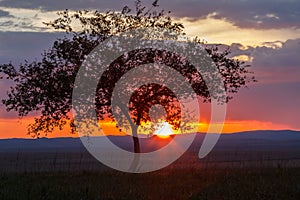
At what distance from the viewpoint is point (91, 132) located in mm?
37031

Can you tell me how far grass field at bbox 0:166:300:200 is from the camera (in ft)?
63.1

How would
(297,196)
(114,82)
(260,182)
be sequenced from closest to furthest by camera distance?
(297,196) → (260,182) → (114,82)

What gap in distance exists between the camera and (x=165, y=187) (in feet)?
72.4

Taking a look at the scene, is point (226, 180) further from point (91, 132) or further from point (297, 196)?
point (91, 132)

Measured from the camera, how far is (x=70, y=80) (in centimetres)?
3609

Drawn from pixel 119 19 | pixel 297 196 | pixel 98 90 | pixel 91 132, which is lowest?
pixel 297 196

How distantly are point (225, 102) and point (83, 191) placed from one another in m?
19.8

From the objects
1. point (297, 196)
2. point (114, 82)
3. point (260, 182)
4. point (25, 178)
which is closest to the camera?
point (297, 196)

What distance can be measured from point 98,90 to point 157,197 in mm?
18199

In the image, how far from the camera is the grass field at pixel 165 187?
19.2m

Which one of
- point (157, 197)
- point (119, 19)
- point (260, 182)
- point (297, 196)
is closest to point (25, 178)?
point (157, 197)

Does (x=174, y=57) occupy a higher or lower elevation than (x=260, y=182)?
higher

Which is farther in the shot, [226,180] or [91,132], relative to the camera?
[91,132]

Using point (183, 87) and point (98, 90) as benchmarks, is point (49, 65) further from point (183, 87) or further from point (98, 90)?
point (183, 87)
